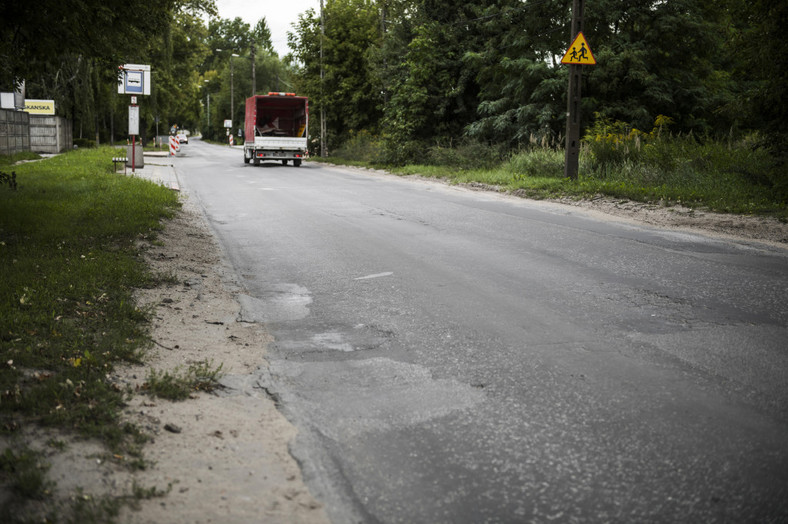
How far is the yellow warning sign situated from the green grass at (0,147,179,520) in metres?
11.5

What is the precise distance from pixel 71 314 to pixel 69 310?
0.10 metres

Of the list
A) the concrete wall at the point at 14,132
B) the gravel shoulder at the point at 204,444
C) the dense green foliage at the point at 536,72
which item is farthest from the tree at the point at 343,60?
the gravel shoulder at the point at 204,444

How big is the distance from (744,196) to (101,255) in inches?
471

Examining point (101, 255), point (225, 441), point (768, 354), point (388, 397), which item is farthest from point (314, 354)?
point (101, 255)

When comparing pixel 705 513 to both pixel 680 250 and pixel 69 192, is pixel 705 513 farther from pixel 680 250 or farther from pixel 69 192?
pixel 69 192

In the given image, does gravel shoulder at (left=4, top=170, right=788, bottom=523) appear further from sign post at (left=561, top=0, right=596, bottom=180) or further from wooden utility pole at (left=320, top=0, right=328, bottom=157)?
wooden utility pole at (left=320, top=0, right=328, bottom=157)

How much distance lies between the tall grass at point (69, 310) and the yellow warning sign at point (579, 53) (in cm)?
1141

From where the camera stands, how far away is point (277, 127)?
3603cm

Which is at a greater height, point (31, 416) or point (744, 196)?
point (744, 196)

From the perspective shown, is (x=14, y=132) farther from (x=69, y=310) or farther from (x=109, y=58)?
(x=69, y=310)

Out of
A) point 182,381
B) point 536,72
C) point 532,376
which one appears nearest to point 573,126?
point 536,72

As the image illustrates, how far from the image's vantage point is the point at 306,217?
528 inches

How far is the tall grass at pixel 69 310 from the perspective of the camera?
373 centimetres

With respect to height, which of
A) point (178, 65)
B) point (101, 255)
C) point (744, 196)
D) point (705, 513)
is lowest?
point (705, 513)
